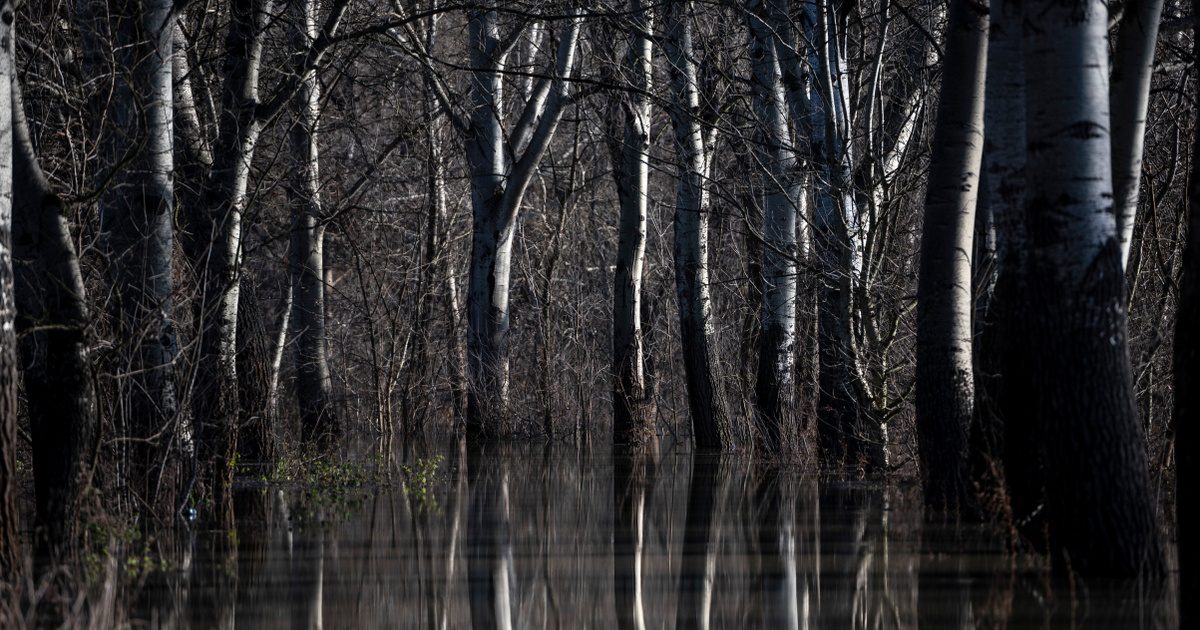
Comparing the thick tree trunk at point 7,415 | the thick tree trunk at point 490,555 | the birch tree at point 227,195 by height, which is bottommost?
the thick tree trunk at point 490,555

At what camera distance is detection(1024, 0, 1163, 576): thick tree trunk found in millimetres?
6539

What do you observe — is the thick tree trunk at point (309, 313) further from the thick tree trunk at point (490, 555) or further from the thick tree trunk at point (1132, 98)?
the thick tree trunk at point (1132, 98)

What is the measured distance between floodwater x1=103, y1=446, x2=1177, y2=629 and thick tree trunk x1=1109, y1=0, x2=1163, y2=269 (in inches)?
98.5

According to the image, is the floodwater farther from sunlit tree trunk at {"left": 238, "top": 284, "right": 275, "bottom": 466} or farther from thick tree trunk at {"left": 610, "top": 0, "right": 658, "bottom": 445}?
thick tree trunk at {"left": 610, "top": 0, "right": 658, "bottom": 445}

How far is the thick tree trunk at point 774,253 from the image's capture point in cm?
1523

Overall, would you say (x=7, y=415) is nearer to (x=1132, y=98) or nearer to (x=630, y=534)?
(x=630, y=534)

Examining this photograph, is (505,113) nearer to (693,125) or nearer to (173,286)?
(693,125)

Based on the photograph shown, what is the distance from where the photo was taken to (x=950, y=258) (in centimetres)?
999

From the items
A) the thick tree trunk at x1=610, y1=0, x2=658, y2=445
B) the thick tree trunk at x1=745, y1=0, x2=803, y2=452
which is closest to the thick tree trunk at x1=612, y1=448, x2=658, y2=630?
the thick tree trunk at x1=745, y1=0, x2=803, y2=452

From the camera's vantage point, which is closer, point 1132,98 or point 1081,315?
point 1081,315

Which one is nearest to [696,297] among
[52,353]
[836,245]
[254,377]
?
[836,245]

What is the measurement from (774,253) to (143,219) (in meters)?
8.07

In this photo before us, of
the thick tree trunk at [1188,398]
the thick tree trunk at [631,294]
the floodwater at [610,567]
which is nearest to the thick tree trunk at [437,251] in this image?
the thick tree trunk at [631,294]

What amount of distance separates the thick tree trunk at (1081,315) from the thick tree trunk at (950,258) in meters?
2.98
